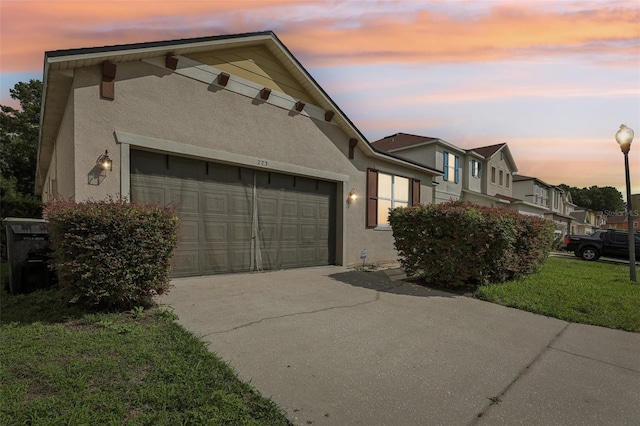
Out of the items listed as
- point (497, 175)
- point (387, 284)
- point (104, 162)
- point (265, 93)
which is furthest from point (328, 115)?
point (497, 175)

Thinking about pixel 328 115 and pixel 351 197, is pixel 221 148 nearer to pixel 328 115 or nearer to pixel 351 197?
pixel 328 115

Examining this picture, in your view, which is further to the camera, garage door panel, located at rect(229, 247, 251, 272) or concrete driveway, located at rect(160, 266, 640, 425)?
garage door panel, located at rect(229, 247, 251, 272)

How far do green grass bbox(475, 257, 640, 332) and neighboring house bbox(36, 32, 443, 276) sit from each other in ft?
14.9

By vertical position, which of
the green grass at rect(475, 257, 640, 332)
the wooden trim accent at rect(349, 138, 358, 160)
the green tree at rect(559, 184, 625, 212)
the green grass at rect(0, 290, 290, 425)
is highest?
the green tree at rect(559, 184, 625, 212)

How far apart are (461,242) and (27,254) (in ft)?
25.6

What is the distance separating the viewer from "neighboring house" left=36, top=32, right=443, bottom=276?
5676 millimetres

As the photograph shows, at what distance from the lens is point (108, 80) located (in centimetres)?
573

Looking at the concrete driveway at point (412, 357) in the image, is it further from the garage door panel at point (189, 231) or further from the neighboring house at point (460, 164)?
the neighboring house at point (460, 164)

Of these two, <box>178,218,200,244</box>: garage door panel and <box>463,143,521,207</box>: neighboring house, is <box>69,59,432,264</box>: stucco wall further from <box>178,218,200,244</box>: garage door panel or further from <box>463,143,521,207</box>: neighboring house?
<box>463,143,521,207</box>: neighboring house

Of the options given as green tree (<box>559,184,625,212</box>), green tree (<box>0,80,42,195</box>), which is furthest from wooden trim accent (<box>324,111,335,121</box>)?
green tree (<box>559,184,625,212</box>)

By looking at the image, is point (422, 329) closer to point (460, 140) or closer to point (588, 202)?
point (460, 140)

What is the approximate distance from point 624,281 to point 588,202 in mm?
103150

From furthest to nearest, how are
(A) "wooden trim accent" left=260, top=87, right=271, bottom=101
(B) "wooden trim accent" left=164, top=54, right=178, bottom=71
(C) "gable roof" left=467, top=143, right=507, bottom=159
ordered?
1. (C) "gable roof" left=467, top=143, right=507, bottom=159
2. (A) "wooden trim accent" left=260, top=87, right=271, bottom=101
3. (B) "wooden trim accent" left=164, top=54, right=178, bottom=71

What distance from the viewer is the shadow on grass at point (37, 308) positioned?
12.9 ft
